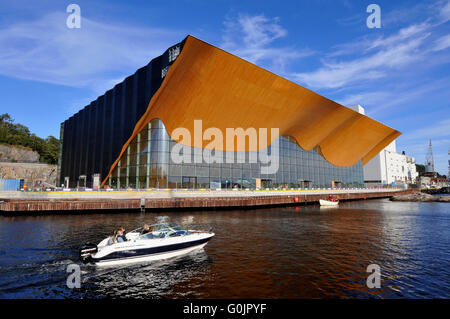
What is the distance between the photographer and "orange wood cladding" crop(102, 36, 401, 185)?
35.4m

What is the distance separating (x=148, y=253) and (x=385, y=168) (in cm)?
10137

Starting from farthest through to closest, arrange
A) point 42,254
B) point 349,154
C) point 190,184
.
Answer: point 349,154 → point 190,184 → point 42,254

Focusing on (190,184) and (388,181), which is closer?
(190,184)

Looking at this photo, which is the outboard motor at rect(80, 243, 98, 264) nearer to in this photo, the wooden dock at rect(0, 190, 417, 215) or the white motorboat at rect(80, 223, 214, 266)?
the white motorboat at rect(80, 223, 214, 266)

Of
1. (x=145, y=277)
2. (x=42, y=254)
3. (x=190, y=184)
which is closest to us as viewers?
(x=145, y=277)

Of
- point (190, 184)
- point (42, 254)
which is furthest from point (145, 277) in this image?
point (190, 184)

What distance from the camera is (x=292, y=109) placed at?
48.3 meters

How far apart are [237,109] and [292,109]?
38.9 feet

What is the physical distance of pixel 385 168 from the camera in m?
92.9

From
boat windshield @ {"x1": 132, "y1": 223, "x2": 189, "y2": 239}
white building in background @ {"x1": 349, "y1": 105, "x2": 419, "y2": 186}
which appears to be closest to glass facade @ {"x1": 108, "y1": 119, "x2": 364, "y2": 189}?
boat windshield @ {"x1": 132, "y1": 223, "x2": 189, "y2": 239}

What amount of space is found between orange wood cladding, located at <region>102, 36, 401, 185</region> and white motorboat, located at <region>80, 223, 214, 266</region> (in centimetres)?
2599

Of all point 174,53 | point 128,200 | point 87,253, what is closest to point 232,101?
point 174,53

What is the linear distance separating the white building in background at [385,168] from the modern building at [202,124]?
34.1 m
